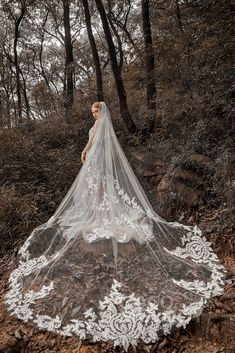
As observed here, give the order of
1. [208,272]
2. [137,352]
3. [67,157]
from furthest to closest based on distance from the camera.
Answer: [67,157]
[208,272]
[137,352]

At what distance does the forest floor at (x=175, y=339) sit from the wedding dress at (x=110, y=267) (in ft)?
0.24

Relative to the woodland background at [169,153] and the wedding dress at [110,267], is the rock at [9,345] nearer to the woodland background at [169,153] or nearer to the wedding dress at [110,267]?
the woodland background at [169,153]

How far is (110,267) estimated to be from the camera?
3.60m

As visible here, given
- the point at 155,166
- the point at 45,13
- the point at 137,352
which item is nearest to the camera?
the point at 137,352

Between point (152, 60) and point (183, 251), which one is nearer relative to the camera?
point (183, 251)

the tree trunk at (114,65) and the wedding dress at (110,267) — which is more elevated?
the tree trunk at (114,65)

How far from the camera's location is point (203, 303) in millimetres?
3094

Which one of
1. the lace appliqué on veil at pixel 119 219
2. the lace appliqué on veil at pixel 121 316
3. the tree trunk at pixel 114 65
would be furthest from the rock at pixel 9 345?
the tree trunk at pixel 114 65

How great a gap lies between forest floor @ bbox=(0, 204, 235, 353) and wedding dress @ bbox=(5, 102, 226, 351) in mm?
74

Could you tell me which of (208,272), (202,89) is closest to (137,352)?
(208,272)

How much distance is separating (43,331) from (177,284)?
1.53 meters

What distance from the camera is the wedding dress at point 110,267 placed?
Answer: 2.98 meters

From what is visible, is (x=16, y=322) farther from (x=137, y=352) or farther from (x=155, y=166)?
(x=155, y=166)

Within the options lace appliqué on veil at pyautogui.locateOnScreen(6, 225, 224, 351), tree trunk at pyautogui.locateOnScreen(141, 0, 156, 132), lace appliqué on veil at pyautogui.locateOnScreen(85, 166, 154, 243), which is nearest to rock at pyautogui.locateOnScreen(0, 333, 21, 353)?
lace appliqué on veil at pyautogui.locateOnScreen(6, 225, 224, 351)
